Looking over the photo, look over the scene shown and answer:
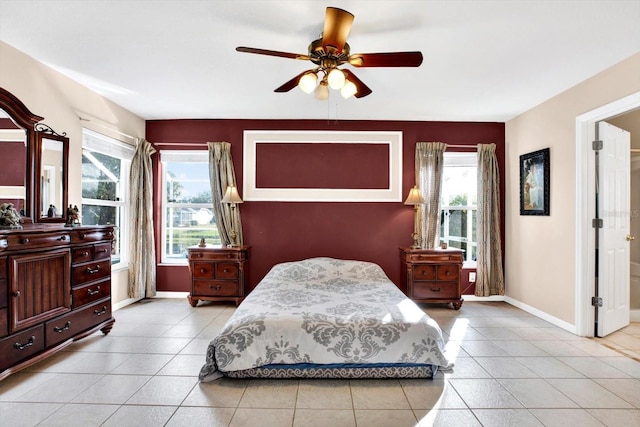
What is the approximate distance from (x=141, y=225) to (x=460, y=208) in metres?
4.36

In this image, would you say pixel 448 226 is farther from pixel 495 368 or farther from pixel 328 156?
pixel 495 368

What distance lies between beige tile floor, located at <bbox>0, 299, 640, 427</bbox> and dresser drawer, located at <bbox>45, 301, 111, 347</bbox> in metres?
0.19

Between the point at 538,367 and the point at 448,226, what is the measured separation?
8.19ft

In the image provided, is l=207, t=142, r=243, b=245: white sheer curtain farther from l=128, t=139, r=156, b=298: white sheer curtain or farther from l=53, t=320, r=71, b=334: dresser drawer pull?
l=53, t=320, r=71, b=334: dresser drawer pull

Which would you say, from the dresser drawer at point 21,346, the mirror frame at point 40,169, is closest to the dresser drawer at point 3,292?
the dresser drawer at point 21,346

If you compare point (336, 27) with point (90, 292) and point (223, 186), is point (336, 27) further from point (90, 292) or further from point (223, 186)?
point (223, 186)

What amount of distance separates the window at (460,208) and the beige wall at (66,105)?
171 inches

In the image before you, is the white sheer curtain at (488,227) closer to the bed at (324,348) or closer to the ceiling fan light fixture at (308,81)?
the bed at (324,348)

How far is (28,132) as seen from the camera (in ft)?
9.59

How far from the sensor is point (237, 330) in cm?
244

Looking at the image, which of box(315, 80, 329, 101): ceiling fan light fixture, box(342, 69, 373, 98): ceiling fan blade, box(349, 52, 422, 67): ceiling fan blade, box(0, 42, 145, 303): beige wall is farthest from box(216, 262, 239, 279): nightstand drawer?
box(349, 52, 422, 67): ceiling fan blade

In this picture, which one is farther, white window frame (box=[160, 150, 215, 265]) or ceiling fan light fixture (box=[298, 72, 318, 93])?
white window frame (box=[160, 150, 215, 265])

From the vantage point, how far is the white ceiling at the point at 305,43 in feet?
7.41

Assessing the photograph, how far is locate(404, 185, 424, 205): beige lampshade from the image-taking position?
14.6 ft
